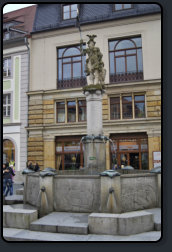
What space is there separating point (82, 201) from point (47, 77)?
14035mm

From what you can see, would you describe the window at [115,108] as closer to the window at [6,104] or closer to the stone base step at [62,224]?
the window at [6,104]

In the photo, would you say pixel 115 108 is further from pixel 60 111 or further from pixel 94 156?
pixel 94 156

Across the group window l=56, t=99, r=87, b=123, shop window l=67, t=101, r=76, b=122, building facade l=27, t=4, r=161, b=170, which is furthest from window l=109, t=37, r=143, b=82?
shop window l=67, t=101, r=76, b=122

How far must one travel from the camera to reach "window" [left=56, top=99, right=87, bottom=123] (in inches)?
732

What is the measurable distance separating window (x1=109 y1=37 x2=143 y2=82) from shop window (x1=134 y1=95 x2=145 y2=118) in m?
1.32

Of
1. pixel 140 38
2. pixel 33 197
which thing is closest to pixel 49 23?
pixel 140 38

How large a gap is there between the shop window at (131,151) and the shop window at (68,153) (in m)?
2.48

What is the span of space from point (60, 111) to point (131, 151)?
19.3ft

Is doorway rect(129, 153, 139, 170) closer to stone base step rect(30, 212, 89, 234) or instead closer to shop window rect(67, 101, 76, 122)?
shop window rect(67, 101, 76, 122)

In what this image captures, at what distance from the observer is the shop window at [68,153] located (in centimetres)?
1805

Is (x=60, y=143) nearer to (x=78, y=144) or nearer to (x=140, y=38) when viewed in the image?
(x=78, y=144)

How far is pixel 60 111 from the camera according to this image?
1898 cm

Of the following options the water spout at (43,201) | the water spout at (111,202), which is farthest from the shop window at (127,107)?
the water spout at (111,202)

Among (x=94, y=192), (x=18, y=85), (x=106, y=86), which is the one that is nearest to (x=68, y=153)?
(x=106, y=86)
